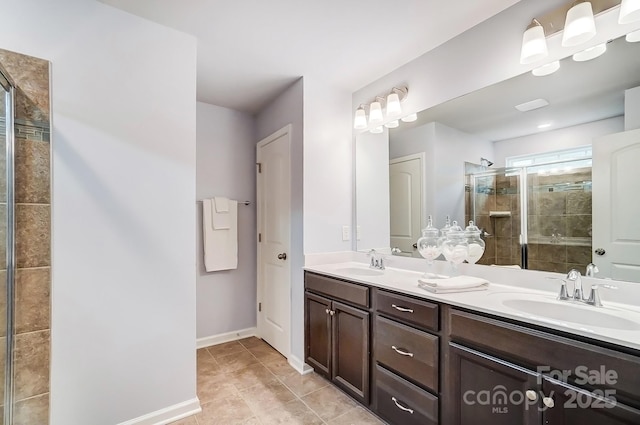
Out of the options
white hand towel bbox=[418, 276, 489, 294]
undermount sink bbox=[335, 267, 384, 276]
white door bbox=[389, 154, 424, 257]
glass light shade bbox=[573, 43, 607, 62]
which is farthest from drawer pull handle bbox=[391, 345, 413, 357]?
glass light shade bbox=[573, 43, 607, 62]

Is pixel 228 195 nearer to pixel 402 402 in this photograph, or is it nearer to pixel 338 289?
pixel 338 289

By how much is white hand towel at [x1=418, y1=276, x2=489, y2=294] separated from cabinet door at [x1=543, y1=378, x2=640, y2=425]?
0.51 meters

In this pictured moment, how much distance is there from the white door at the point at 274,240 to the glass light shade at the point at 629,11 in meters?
2.07

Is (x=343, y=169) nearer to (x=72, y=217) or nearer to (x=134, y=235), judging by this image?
(x=134, y=235)

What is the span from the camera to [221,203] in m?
2.97

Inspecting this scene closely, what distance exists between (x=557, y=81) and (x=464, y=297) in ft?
4.04

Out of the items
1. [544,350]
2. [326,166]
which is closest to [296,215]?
[326,166]

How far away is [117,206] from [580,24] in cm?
252

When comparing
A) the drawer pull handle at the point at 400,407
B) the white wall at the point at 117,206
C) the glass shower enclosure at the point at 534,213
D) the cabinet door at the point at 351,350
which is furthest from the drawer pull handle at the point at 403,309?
the white wall at the point at 117,206

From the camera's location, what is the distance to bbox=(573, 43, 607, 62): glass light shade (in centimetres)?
137

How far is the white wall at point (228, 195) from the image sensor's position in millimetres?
2961

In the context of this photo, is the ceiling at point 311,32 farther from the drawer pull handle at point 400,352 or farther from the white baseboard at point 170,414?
the white baseboard at point 170,414

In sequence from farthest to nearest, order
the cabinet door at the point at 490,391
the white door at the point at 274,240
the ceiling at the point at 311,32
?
the white door at the point at 274,240, the ceiling at the point at 311,32, the cabinet door at the point at 490,391

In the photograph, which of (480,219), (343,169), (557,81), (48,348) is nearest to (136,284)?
(48,348)
